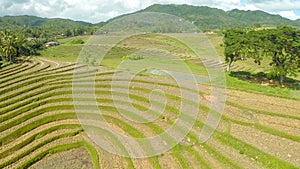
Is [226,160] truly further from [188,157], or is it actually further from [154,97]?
[154,97]

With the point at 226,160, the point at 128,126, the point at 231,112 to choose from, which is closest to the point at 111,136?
the point at 128,126

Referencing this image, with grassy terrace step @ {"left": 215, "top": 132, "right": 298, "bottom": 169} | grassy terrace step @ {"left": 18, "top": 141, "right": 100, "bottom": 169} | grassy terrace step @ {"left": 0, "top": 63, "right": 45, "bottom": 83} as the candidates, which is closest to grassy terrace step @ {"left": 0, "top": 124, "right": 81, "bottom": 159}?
grassy terrace step @ {"left": 18, "top": 141, "right": 100, "bottom": 169}

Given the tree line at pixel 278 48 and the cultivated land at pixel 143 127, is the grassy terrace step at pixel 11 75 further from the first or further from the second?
the tree line at pixel 278 48

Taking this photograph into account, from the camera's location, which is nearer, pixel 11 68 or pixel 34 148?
pixel 34 148

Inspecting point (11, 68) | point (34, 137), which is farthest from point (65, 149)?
point (11, 68)

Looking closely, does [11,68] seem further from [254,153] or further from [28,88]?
[254,153]

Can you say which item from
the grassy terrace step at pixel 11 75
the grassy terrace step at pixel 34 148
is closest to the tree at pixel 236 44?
the grassy terrace step at pixel 34 148
